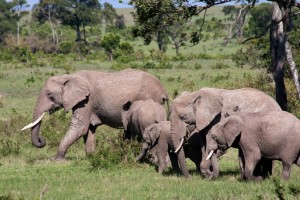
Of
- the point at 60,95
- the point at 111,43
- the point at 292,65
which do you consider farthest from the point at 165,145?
the point at 111,43

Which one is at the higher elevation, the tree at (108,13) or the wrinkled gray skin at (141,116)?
the wrinkled gray skin at (141,116)

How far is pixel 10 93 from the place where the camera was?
27375 millimetres

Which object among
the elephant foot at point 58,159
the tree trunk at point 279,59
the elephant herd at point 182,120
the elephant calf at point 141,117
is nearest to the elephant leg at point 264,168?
the elephant herd at point 182,120

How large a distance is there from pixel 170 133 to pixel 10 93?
17.0 metres

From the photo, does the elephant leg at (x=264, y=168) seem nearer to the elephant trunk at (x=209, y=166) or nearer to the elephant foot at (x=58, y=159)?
the elephant trunk at (x=209, y=166)

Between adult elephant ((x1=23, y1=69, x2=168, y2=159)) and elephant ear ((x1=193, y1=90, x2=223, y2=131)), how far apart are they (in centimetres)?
315

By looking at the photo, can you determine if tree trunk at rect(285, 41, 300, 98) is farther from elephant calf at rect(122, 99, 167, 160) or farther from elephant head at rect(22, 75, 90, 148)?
elephant head at rect(22, 75, 90, 148)

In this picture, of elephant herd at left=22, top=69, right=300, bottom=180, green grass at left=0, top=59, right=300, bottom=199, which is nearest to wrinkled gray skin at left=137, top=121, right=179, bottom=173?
elephant herd at left=22, top=69, right=300, bottom=180

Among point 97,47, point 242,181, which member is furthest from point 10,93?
point 97,47

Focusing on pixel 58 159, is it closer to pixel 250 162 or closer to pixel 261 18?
pixel 250 162

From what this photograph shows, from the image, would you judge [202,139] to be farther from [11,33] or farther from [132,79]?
[11,33]

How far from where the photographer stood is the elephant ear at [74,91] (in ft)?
46.1

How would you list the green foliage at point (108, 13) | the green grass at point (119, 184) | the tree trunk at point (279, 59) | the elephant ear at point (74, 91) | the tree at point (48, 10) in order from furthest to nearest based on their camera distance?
the green foliage at point (108, 13)
the tree at point (48, 10)
the tree trunk at point (279, 59)
the elephant ear at point (74, 91)
the green grass at point (119, 184)

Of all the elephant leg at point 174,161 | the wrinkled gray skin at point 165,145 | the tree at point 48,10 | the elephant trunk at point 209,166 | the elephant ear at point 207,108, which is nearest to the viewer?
the elephant trunk at point 209,166
